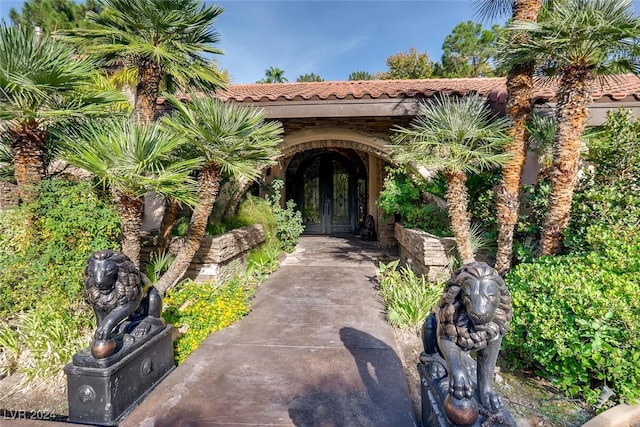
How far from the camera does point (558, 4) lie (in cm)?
362

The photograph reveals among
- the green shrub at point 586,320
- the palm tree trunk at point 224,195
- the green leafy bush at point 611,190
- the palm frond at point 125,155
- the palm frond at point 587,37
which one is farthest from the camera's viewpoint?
the palm tree trunk at point 224,195

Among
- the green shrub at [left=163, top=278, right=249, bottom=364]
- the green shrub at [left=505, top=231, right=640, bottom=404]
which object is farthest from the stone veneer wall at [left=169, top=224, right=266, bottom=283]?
the green shrub at [left=505, top=231, right=640, bottom=404]

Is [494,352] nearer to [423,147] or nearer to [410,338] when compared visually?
[410,338]

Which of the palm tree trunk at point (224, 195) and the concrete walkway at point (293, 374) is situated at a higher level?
the palm tree trunk at point (224, 195)

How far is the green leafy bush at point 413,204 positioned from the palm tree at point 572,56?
2.24 m

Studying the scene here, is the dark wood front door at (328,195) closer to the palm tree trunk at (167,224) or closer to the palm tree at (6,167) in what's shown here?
the palm tree trunk at (167,224)

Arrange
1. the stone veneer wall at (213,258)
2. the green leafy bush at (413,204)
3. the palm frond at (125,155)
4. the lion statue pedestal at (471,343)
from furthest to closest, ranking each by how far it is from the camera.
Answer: the green leafy bush at (413,204)
the stone veneer wall at (213,258)
the palm frond at (125,155)
the lion statue pedestal at (471,343)

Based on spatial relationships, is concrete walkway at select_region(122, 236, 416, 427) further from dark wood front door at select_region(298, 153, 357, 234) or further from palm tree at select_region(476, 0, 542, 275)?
dark wood front door at select_region(298, 153, 357, 234)

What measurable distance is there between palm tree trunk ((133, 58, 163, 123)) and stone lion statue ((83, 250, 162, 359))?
95.5 inches

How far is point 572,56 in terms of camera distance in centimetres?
371

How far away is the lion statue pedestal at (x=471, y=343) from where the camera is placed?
62.1 inches

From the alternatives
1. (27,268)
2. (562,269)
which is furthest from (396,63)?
(27,268)

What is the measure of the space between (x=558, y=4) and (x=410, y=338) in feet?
14.0

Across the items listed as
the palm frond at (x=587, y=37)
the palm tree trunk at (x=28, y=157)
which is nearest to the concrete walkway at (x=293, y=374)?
the palm tree trunk at (x=28, y=157)
